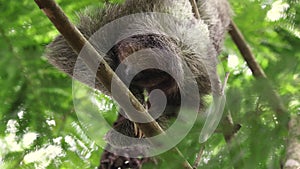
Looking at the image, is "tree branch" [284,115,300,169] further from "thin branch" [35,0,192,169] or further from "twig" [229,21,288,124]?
"thin branch" [35,0,192,169]

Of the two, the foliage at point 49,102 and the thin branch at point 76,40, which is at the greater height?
the thin branch at point 76,40

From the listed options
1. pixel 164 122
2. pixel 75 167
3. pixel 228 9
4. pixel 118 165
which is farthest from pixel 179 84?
pixel 228 9

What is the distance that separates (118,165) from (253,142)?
105 centimetres

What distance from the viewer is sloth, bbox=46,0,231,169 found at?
9.11 ft

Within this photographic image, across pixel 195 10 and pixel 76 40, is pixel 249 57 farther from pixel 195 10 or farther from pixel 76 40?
pixel 76 40

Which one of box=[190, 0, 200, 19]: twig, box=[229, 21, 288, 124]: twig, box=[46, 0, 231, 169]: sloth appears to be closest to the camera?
box=[229, 21, 288, 124]: twig

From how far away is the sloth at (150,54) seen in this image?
109 inches

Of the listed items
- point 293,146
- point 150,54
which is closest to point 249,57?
point 150,54

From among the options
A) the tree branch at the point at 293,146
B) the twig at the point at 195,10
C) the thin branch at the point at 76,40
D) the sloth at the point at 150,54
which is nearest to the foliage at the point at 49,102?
the tree branch at the point at 293,146

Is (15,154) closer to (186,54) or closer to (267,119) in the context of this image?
(186,54)

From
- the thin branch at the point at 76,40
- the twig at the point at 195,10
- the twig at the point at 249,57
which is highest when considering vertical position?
the thin branch at the point at 76,40

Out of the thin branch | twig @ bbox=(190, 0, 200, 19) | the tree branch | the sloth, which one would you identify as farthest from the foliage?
twig @ bbox=(190, 0, 200, 19)

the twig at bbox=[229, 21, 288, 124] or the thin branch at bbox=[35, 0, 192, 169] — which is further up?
the thin branch at bbox=[35, 0, 192, 169]

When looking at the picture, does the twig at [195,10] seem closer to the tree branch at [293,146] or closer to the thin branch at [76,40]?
the tree branch at [293,146]
